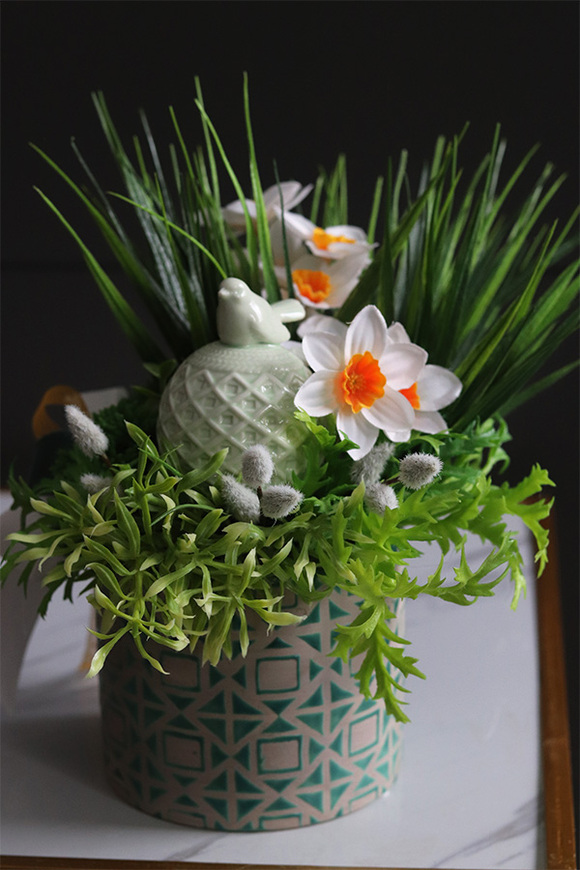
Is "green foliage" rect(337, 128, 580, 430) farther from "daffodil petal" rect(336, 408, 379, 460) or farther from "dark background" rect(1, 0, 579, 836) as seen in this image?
"dark background" rect(1, 0, 579, 836)

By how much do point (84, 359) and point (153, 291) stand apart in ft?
3.64

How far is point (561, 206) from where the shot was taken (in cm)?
162

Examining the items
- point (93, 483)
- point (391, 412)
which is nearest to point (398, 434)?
point (391, 412)

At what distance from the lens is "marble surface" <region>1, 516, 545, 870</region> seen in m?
0.53

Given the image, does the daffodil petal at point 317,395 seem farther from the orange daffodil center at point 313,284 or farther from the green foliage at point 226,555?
the orange daffodil center at point 313,284

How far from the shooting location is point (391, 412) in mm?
495

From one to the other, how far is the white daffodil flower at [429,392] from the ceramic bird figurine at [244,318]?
6 cm

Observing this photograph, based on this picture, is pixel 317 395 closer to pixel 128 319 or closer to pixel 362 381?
pixel 362 381

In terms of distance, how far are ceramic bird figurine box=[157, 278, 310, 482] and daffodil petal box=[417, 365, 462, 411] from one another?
6 cm

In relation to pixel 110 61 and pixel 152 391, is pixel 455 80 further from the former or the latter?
pixel 152 391

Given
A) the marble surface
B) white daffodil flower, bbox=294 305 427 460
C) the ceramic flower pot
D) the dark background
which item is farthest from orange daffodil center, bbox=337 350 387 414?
the dark background

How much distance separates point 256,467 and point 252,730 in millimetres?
153

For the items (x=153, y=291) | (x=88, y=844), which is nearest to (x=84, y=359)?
(x=153, y=291)

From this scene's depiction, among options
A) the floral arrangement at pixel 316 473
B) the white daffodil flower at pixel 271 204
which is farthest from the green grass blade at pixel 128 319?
the white daffodil flower at pixel 271 204
